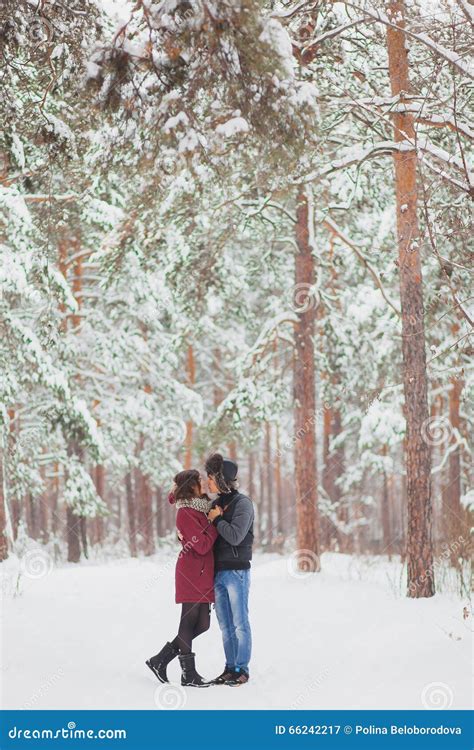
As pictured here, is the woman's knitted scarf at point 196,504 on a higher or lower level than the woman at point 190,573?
higher

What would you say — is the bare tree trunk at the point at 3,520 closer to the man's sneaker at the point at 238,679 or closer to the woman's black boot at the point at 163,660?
the woman's black boot at the point at 163,660

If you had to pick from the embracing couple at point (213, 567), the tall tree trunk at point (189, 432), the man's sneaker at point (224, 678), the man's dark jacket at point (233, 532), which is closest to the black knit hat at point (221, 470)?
the embracing couple at point (213, 567)

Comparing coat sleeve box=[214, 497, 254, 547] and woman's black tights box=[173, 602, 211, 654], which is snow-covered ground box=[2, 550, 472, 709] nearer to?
woman's black tights box=[173, 602, 211, 654]

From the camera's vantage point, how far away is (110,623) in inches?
403

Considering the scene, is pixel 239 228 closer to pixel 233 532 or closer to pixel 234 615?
pixel 233 532

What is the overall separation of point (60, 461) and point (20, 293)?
6.71m

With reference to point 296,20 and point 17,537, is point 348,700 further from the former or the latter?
point 17,537

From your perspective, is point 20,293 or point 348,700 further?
point 20,293

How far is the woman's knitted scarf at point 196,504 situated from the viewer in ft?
24.0

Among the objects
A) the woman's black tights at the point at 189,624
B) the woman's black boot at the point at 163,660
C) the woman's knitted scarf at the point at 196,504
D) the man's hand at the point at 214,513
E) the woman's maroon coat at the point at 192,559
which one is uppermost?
the woman's knitted scarf at the point at 196,504

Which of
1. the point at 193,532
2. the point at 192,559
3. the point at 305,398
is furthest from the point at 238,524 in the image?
the point at 305,398

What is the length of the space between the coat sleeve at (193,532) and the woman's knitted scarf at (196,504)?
0.04 meters

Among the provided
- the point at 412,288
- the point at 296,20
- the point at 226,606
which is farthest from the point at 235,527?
the point at 296,20

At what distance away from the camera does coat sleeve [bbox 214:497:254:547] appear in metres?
7.19
